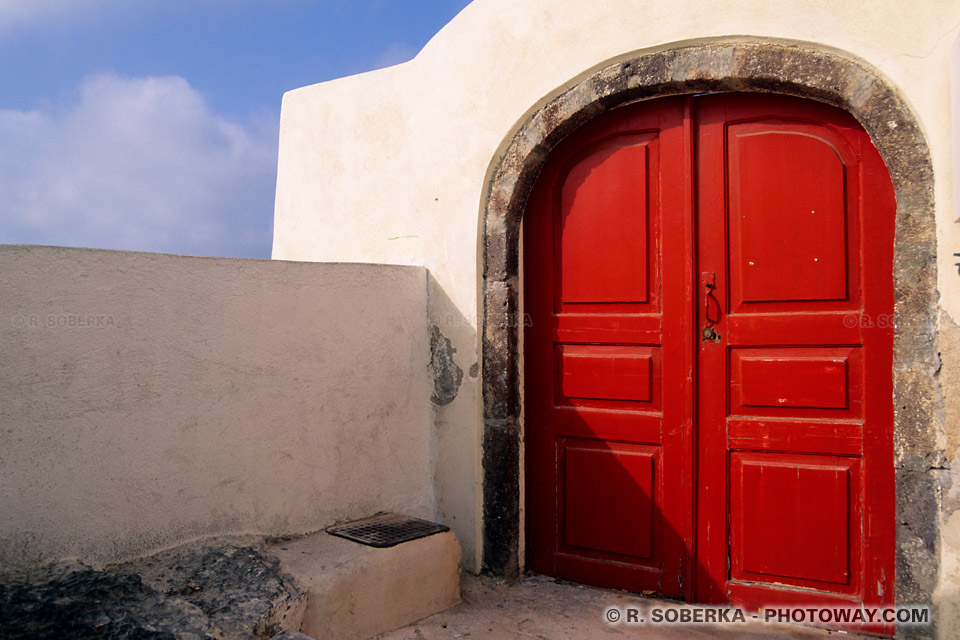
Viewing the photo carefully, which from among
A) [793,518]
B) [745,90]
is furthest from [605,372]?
A: [745,90]

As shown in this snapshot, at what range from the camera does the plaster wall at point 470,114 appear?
2680 millimetres

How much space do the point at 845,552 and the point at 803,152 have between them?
173 centimetres

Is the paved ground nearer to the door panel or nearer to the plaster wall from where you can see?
the door panel

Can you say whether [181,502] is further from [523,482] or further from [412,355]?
[523,482]

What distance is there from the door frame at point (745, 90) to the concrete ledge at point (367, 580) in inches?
14.3

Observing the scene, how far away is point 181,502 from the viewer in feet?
9.58

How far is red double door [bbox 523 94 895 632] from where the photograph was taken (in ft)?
9.61

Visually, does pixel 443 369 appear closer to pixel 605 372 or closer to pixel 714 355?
pixel 605 372

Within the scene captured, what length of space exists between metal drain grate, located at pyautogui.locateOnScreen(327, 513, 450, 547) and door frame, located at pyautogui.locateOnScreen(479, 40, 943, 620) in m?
0.34

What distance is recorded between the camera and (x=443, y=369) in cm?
378

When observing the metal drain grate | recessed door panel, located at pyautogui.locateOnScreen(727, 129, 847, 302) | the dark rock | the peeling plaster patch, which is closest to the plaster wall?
the peeling plaster patch

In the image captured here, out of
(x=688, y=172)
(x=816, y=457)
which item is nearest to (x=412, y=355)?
(x=688, y=172)

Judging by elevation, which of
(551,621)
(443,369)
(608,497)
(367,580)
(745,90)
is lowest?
(551,621)

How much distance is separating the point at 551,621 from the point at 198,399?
6.05ft
